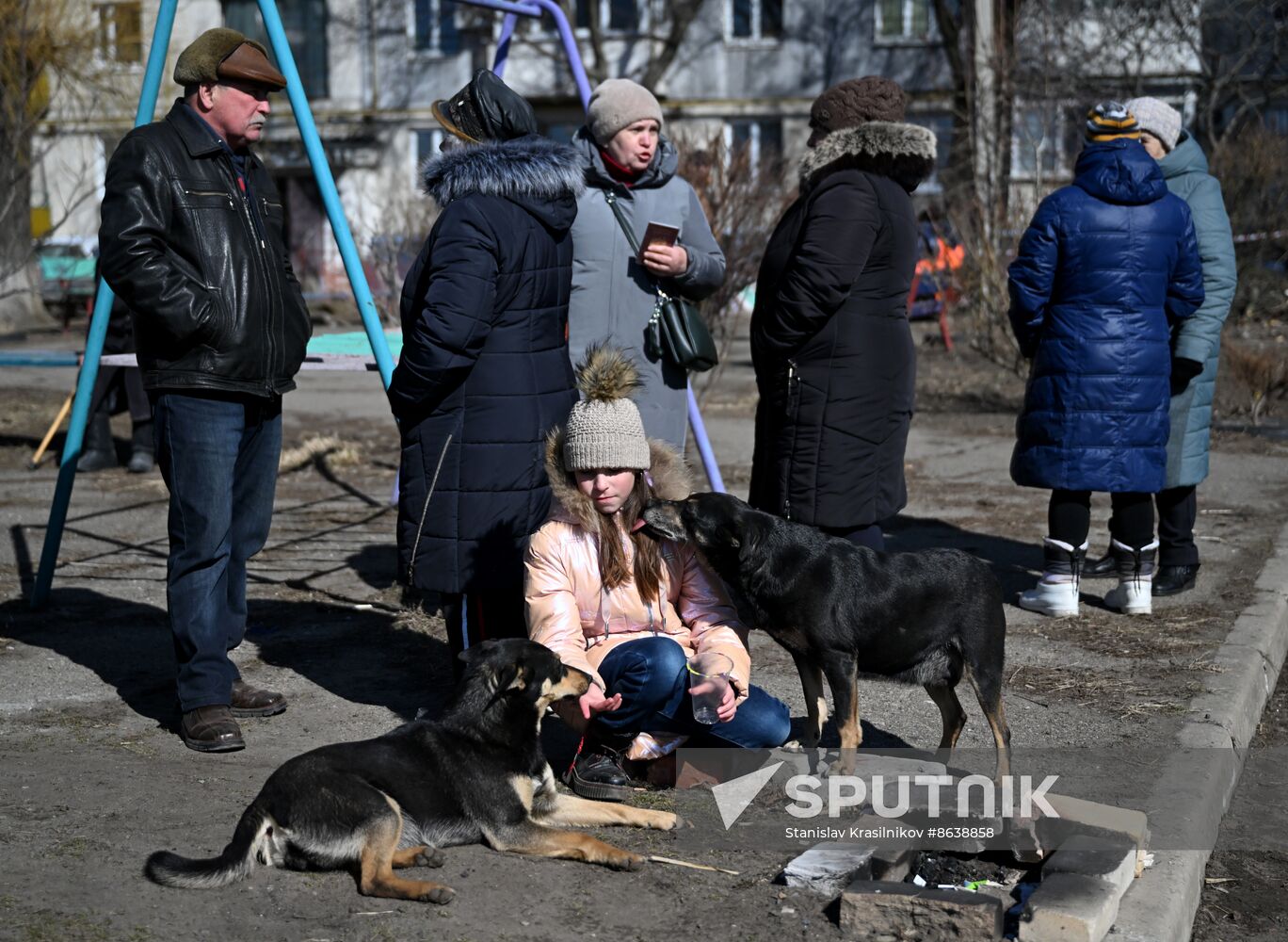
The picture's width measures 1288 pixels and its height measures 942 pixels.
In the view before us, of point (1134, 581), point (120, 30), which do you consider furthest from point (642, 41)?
point (1134, 581)

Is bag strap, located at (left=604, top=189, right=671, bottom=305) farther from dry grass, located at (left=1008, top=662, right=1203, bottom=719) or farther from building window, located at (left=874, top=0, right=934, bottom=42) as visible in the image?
building window, located at (left=874, top=0, right=934, bottom=42)

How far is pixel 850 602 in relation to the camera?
13.4 ft

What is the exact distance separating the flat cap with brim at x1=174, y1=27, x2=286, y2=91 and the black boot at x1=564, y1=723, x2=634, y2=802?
2.31m

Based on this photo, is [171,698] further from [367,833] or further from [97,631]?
[367,833]

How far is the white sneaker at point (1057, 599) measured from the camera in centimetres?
633

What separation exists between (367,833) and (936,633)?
171 cm

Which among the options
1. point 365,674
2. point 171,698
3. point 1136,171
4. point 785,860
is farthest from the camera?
point 1136,171

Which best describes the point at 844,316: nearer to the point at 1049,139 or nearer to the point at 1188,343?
the point at 1188,343

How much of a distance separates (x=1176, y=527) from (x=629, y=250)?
3191 millimetres

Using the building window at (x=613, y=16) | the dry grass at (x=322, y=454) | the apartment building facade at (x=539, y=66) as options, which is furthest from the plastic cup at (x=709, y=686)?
the building window at (x=613, y=16)

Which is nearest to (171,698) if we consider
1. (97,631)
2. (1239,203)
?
(97,631)

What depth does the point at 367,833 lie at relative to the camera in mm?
3414

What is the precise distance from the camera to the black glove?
21.2ft

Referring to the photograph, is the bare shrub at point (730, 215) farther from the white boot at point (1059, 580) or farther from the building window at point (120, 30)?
the building window at point (120, 30)
